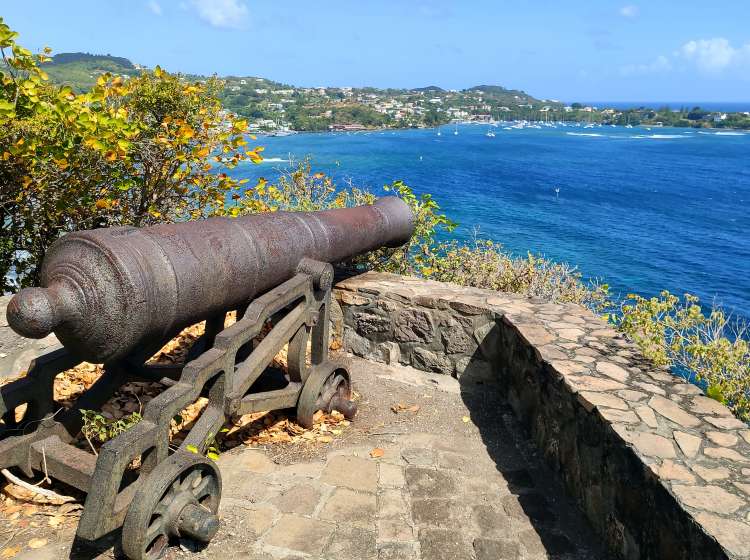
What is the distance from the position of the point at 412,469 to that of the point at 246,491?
1106mm

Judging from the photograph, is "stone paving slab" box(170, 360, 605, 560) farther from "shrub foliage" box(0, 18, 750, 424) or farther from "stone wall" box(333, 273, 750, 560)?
"shrub foliage" box(0, 18, 750, 424)

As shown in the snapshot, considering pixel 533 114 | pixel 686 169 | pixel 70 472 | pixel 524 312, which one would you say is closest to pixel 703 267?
pixel 524 312

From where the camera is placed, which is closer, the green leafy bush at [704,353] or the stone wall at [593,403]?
the stone wall at [593,403]

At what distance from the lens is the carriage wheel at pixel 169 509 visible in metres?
2.84

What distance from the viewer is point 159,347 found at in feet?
11.8

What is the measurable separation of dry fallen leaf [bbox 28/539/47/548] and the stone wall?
3.01m

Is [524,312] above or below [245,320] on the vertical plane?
below

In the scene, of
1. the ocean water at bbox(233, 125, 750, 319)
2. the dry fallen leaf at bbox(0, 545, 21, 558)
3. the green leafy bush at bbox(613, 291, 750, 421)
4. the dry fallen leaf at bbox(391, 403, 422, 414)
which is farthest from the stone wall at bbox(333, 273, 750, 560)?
the ocean water at bbox(233, 125, 750, 319)

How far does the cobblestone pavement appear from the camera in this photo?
334cm

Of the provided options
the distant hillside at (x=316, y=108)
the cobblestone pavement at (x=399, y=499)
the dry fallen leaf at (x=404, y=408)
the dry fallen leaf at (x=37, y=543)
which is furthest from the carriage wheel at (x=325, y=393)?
the distant hillside at (x=316, y=108)

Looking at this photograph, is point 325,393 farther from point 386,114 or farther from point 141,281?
point 386,114

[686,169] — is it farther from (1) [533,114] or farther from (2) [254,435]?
(1) [533,114]

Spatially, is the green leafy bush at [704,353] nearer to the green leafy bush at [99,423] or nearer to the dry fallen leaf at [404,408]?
the dry fallen leaf at [404,408]

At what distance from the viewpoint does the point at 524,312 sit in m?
5.32
